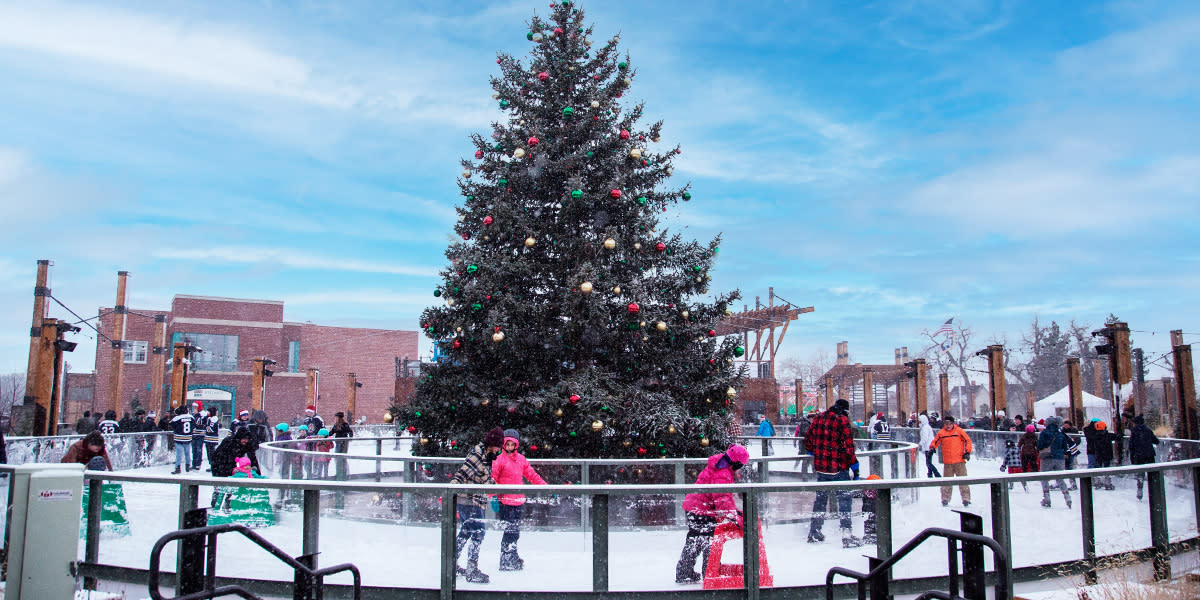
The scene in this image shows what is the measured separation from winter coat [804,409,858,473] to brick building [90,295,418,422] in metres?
50.2

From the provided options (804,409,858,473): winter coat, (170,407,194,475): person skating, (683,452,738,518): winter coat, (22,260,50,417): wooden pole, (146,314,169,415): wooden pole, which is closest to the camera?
(683,452,738,518): winter coat

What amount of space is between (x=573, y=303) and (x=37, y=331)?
20.2 m

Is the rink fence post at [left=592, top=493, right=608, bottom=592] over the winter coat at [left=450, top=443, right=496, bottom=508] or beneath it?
beneath

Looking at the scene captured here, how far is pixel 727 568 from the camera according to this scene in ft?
18.6

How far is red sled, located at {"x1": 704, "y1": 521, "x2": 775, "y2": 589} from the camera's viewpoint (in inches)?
222

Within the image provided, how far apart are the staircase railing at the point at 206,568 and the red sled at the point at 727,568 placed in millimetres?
2440

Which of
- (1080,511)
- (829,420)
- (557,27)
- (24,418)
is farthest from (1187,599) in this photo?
(24,418)

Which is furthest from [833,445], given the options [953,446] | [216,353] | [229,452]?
[216,353]

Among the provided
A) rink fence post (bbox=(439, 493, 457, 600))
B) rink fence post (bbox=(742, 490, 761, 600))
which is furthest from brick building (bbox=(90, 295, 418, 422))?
rink fence post (bbox=(742, 490, 761, 600))

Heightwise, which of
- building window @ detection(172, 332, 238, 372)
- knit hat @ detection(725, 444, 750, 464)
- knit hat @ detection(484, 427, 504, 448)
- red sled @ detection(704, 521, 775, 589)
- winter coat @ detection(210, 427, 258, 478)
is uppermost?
building window @ detection(172, 332, 238, 372)

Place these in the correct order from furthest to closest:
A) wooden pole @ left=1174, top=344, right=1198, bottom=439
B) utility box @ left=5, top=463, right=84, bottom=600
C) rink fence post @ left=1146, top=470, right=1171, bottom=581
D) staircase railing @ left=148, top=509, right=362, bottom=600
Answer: wooden pole @ left=1174, top=344, right=1198, bottom=439
rink fence post @ left=1146, top=470, right=1171, bottom=581
utility box @ left=5, top=463, right=84, bottom=600
staircase railing @ left=148, top=509, right=362, bottom=600

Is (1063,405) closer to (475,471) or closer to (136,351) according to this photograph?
(475,471)

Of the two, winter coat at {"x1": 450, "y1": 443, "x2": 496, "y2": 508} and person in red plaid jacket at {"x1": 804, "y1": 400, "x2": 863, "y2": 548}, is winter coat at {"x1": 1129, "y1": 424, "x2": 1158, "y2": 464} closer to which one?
person in red plaid jacket at {"x1": 804, "y1": 400, "x2": 863, "y2": 548}

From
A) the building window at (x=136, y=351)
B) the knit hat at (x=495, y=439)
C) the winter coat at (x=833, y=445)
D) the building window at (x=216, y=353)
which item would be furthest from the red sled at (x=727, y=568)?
the building window at (x=136, y=351)
